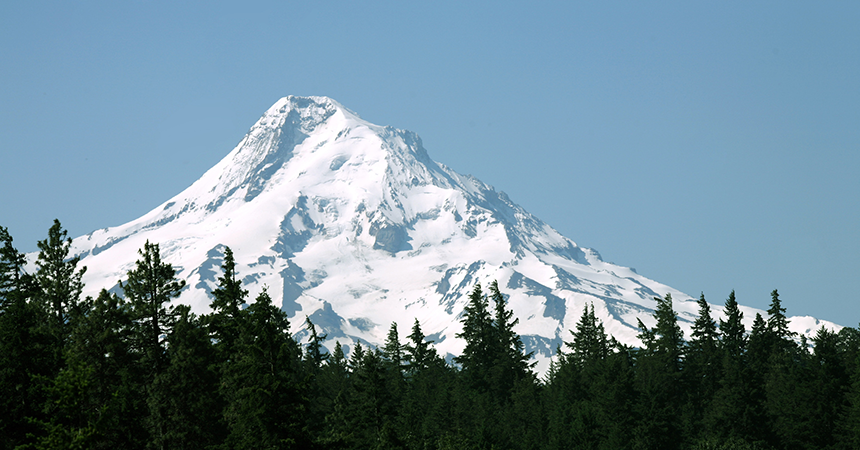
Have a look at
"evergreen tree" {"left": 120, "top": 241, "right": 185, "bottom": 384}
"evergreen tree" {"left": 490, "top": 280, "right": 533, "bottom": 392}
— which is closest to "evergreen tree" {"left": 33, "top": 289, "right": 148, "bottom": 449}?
"evergreen tree" {"left": 120, "top": 241, "right": 185, "bottom": 384}

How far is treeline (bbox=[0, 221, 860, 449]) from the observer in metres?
40.6

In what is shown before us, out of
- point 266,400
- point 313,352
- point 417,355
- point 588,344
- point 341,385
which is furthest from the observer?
point 588,344

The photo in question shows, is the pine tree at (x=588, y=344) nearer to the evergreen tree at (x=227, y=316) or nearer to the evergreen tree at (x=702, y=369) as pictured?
the evergreen tree at (x=702, y=369)

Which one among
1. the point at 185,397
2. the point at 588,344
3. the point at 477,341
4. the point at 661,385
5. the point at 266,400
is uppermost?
the point at 588,344

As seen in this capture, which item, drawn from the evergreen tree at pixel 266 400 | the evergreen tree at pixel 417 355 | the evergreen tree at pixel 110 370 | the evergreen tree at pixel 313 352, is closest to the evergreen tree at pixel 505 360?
the evergreen tree at pixel 417 355

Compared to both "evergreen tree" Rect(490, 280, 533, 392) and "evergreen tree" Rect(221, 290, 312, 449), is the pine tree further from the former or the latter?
"evergreen tree" Rect(221, 290, 312, 449)

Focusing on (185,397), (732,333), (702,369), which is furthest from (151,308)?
(732,333)

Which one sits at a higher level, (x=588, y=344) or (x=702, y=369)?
(x=588, y=344)

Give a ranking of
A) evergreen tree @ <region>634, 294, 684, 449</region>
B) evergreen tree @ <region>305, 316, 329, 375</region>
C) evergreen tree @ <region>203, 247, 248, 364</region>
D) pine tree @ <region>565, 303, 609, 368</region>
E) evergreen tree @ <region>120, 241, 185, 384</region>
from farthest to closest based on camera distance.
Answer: pine tree @ <region>565, 303, 609, 368</region>, evergreen tree @ <region>305, 316, 329, 375</region>, evergreen tree @ <region>634, 294, 684, 449</region>, evergreen tree @ <region>203, 247, 248, 364</region>, evergreen tree @ <region>120, 241, 185, 384</region>

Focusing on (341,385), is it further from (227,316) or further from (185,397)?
(185,397)

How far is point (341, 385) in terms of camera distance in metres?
83.3

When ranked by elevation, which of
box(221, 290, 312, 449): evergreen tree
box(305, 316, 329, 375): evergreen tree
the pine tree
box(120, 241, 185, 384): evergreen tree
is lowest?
box(221, 290, 312, 449): evergreen tree

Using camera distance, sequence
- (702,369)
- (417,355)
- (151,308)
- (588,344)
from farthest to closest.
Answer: (588,344) < (417,355) < (702,369) < (151,308)

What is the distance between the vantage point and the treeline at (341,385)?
40.6 meters
